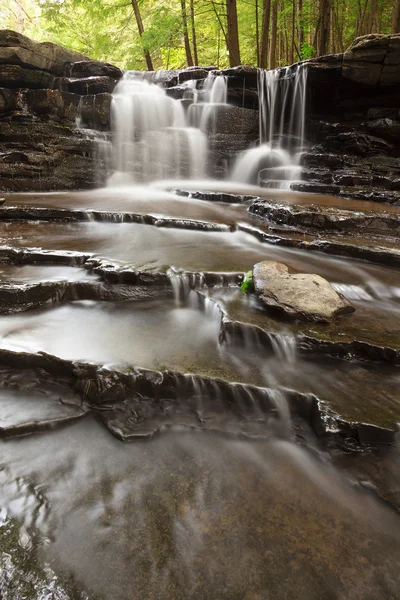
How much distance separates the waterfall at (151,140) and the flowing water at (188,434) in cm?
750

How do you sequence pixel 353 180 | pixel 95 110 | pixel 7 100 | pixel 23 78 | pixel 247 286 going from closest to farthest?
pixel 247 286, pixel 353 180, pixel 7 100, pixel 23 78, pixel 95 110

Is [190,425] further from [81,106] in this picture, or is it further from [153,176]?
[81,106]

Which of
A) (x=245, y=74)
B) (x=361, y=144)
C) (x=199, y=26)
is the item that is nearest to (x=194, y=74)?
(x=245, y=74)

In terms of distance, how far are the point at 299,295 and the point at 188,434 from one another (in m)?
1.89

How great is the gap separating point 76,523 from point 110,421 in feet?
2.43

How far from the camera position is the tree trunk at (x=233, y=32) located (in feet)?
41.5

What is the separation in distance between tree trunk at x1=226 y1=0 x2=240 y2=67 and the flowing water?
499 inches

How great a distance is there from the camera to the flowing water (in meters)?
1.64

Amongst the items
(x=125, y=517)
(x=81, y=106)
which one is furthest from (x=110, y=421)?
(x=81, y=106)

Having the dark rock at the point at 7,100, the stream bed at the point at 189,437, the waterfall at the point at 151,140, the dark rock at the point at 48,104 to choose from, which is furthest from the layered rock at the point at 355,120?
the dark rock at the point at 7,100

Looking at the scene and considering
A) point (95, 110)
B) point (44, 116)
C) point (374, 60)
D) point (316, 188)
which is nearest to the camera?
point (316, 188)

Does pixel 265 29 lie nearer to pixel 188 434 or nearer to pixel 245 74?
pixel 245 74

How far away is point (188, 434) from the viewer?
2.42 m

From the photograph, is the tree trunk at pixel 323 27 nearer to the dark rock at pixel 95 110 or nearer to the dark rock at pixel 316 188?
the dark rock at pixel 316 188
